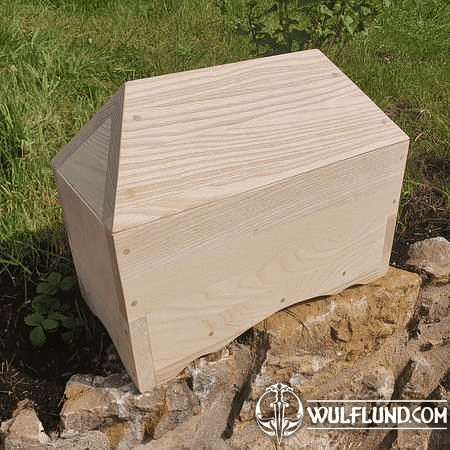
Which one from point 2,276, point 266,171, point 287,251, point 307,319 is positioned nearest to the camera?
point 266,171

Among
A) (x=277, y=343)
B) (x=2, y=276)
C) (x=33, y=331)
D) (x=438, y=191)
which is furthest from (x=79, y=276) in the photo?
(x=438, y=191)

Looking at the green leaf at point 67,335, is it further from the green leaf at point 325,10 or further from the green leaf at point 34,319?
the green leaf at point 325,10

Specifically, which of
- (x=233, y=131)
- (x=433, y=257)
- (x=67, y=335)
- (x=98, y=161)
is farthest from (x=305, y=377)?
(x=98, y=161)

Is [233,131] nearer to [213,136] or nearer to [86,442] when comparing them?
[213,136]

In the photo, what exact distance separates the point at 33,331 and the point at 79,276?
9.1 inches

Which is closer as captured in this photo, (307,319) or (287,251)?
(287,251)

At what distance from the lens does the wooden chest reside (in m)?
1.30

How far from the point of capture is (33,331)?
1.76m

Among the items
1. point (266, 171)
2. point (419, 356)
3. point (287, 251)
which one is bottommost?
point (419, 356)

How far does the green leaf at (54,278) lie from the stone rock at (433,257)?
134cm

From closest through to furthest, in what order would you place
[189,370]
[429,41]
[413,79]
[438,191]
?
1. [189,370]
2. [438,191]
3. [413,79]
4. [429,41]

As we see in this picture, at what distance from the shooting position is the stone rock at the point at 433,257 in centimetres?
207

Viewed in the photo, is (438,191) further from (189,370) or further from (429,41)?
(429,41)

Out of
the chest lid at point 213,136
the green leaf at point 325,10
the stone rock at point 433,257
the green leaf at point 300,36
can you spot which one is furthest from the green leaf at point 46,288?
the green leaf at point 325,10
